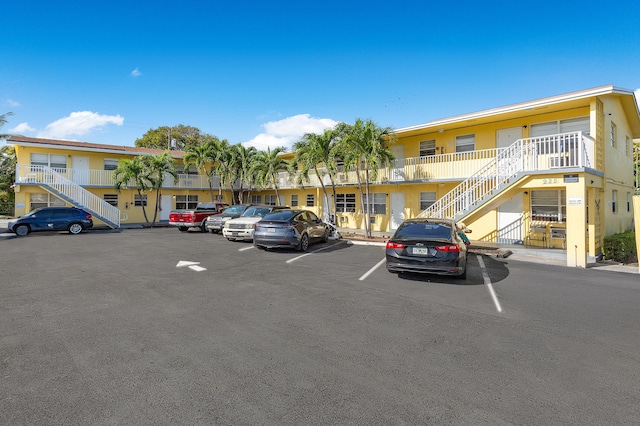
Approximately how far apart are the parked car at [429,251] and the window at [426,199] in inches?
389

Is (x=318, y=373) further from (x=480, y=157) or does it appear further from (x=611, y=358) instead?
(x=480, y=157)

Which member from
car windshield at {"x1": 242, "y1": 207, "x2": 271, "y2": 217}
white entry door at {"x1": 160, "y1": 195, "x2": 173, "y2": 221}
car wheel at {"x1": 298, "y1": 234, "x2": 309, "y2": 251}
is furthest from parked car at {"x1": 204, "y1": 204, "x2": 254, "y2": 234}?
white entry door at {"x1": 160, "y1": 195, "x2": 173, "y2": 221}

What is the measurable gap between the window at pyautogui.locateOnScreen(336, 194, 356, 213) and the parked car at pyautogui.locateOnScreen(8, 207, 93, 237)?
597 inches

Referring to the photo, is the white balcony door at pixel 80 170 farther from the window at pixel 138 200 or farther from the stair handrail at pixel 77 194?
the window at pixel 138 200

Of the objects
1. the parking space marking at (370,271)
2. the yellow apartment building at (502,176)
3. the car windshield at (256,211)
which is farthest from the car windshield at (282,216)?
the yellow apartment building at (502,176)

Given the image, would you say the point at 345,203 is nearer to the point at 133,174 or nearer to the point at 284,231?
the point at 284,231

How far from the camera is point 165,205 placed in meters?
27.5

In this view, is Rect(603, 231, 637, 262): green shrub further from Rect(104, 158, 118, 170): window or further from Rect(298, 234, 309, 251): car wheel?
Rect(104, 158, 118, 170): window

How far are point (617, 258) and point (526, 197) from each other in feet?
12.6

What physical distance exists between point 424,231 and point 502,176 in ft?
19.5

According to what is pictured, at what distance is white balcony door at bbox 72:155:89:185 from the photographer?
23016 millimetres

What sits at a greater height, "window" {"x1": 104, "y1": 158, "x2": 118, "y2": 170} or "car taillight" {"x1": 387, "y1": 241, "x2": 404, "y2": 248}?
"window" {"x1": 104, "y1": 158, "x2": 118, "y2": 170}

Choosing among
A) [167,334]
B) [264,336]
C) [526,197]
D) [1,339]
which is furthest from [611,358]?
[526,197]

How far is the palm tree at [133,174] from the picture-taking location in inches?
876
